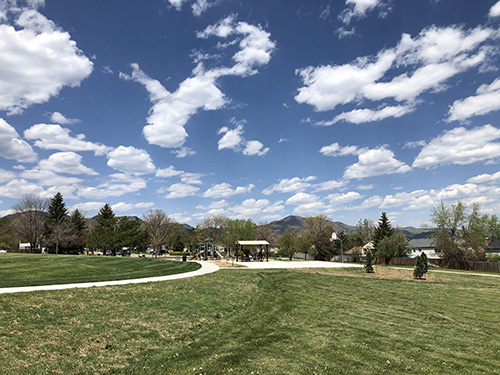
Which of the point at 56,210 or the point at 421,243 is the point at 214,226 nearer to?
the point at 56,210

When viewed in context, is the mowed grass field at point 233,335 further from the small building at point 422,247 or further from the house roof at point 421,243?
the house roof at point 421,243

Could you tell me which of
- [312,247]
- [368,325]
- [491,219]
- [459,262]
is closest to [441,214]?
[459,262]

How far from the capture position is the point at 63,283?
15391 millimetres

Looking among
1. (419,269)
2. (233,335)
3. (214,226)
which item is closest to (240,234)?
(214,226)

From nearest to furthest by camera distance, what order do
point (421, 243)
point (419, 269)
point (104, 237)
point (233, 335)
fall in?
point (233, 335), point (419, 269), point (104, 237), point (421, 243)

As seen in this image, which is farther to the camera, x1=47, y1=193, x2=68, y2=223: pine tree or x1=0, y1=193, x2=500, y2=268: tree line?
x1=47, y1=193, x2=68, y2=223: pine tree

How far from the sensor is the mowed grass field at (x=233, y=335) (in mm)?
6422

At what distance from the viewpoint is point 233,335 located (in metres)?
8.53

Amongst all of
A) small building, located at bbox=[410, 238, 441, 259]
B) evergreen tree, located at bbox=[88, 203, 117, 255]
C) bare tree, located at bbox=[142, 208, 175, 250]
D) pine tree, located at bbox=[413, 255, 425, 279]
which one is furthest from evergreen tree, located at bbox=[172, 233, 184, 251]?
pine tree, located at bbox=[413, 255, 425, 279]

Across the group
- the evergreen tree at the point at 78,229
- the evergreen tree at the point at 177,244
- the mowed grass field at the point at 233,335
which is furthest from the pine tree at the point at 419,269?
the evergreen tree at the point at 177,244

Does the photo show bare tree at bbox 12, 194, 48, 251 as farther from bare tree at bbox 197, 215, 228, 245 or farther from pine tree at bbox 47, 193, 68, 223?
bare tree at bbox 197, 215, 228, 245

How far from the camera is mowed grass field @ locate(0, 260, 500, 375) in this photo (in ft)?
21.1

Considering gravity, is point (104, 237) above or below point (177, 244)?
above

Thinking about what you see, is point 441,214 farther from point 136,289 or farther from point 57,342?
point 57,342
